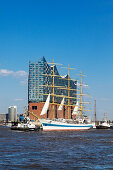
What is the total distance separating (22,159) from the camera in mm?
31719

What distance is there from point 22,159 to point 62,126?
3395 inches

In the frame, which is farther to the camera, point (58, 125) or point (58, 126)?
point (58, 125)

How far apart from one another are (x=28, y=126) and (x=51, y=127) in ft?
34.0

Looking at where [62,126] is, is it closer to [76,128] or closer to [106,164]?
[76,128]

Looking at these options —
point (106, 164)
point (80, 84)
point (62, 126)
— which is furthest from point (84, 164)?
point (80, 84)

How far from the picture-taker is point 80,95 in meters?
160

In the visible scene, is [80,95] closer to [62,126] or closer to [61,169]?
[62,126]

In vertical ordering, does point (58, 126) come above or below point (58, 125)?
below

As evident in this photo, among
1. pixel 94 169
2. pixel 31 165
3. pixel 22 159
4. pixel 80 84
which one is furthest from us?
pixel 80 84

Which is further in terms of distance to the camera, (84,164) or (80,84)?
(80,84)

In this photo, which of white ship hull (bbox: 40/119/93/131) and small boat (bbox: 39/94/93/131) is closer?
white ship hull (bbox: 40/119/93/131)

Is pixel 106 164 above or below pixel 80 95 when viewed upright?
below

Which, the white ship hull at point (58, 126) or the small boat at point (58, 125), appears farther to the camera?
the small boat at point (58, 125)

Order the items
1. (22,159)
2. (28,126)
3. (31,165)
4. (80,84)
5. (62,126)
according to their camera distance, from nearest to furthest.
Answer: (31,165)
(22,159)
(28,126)
(62,126)
(80,84)
